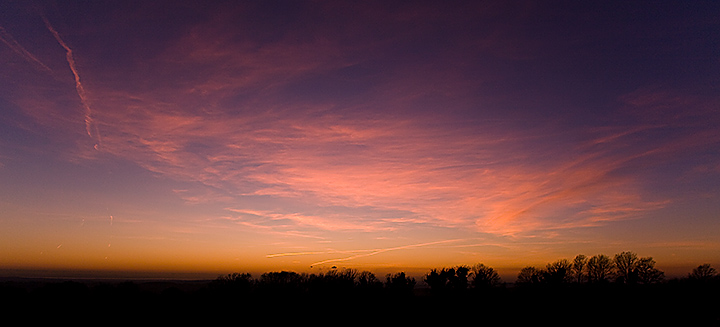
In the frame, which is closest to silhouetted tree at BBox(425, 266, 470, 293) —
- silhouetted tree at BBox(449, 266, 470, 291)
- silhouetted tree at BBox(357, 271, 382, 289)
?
silhouetted tree at BBox(449, 266, 470, 291)

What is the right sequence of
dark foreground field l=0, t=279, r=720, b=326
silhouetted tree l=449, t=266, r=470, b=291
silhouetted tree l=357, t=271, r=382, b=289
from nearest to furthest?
dark foreground field l=0, t=279, r=720, b=326 < silhouetted tree l=357, t=271, r=382, b=289 < silhouetted tree l=449, t=266, r=470, b=291

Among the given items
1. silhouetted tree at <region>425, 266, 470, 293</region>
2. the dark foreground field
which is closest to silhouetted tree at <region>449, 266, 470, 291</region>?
silhouetted tree at <region>425, 266, 470, 293</region>

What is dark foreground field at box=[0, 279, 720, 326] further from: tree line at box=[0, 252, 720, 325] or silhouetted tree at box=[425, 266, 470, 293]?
silhouetted tree at box=[425, 266, 470, 293]

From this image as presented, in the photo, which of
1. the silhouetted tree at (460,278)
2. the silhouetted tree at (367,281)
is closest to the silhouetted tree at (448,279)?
the silhouetted tree at (460,278)

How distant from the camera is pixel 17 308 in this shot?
4362 cm

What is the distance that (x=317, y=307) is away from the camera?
163 feet

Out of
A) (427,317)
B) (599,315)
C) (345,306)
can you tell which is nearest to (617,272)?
(599,315)

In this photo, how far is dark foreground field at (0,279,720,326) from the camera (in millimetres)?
43938

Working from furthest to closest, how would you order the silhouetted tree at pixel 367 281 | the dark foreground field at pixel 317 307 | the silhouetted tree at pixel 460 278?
the silhouetted tree at pixel 460 278 < the silhouetted tree at pixel 367 281 < the dark foreground field at pixel 317 307

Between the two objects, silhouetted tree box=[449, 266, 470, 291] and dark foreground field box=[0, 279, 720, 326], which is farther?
silhouetted tree box=[449, 266, 470, 291]

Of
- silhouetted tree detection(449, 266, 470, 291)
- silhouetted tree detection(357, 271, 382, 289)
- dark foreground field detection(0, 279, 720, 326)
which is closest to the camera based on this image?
dark foreground field detection(0, 279, 720, 326)

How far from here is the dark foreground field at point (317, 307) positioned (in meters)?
43.9

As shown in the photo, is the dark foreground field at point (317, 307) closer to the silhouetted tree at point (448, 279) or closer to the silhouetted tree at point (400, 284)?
the silhouetted tree at point (400, 284)

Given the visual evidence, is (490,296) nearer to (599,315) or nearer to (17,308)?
(599,315)
